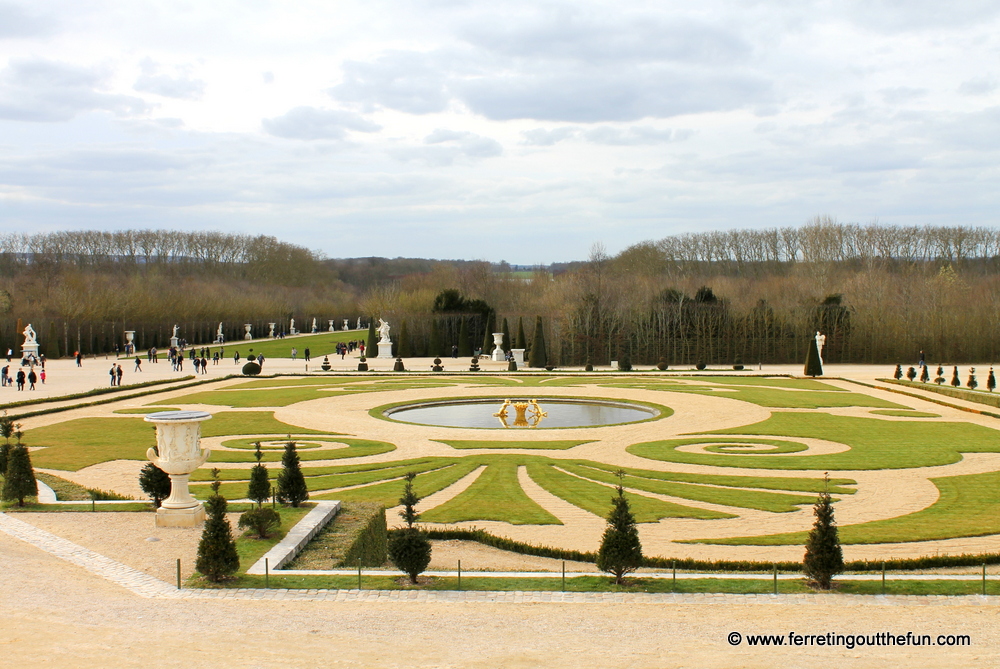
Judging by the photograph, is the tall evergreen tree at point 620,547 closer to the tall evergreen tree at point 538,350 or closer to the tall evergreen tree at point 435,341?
the tall evergreen tree at point 538,350

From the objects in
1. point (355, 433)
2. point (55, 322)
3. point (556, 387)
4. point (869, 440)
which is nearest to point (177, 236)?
point (55, 322)

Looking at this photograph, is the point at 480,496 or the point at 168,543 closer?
the point at 168,543

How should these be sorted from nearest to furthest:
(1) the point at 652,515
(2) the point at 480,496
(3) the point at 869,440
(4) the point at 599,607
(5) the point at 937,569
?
(4) the point at 599,607 < (5) the point at 937,569 < (1) the point at 652,515 < (2) the point at 480,496 < (3) the point at 869,440

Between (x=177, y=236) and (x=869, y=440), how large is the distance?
131926 millimetres

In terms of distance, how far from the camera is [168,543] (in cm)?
1312

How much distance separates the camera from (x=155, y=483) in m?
15.1

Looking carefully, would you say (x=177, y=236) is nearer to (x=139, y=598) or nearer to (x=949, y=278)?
(x=949, y=278)

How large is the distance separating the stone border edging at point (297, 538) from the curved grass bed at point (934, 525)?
655 cm

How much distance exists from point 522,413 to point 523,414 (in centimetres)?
8

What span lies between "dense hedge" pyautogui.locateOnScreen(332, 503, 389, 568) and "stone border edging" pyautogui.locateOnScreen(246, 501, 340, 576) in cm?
60

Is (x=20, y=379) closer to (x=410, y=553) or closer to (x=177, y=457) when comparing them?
(x=177, y=457)

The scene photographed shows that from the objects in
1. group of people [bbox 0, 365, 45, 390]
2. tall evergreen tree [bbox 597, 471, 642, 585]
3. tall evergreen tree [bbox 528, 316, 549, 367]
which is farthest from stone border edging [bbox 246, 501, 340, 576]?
tall evergreen tree [bbox 528, 316, 549, 367]

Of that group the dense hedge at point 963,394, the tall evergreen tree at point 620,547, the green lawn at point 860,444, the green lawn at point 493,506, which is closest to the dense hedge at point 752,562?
the tall evergreen tree at point 620,547

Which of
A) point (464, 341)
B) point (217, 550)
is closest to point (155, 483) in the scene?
point (217, 550)
